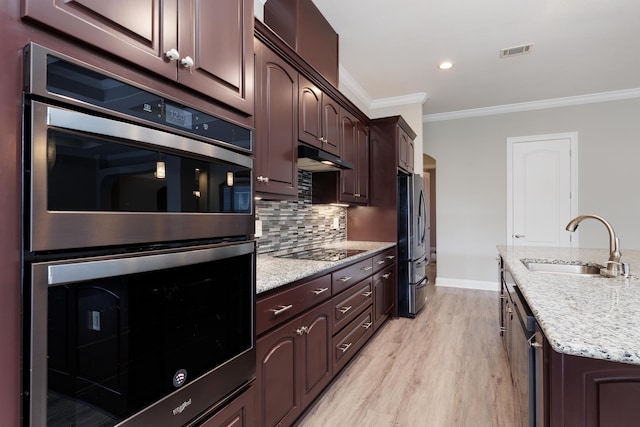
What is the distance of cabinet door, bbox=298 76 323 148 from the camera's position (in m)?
2.28

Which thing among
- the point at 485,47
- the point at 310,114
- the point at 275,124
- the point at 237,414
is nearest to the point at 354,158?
the point at 310,114

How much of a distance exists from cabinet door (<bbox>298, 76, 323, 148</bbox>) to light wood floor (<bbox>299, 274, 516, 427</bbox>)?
177 cm

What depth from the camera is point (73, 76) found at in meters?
0.71

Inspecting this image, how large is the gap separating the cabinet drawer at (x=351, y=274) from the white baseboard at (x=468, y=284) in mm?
2945

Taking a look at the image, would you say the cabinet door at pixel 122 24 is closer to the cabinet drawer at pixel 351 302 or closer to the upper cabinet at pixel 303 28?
the upper cabinet at pixel 303 28

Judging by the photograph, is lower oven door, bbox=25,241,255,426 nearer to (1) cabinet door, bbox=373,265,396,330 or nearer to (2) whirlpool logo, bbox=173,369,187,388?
(2) whirlpool logo, bbox=173,369,187,388

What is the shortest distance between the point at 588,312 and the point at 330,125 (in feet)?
6.96

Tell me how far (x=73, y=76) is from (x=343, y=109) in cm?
252

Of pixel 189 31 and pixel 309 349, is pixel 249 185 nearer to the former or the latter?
pixel 189 31

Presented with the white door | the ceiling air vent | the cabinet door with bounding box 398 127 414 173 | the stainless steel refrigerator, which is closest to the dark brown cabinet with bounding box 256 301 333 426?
the stainless steel refrigerator

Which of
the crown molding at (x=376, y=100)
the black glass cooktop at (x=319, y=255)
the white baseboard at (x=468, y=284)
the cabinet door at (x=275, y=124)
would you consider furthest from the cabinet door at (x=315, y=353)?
the white baseboard at (x=468, y=284)

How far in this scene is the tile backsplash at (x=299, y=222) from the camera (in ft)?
8.17

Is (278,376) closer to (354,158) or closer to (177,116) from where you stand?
(177,116)

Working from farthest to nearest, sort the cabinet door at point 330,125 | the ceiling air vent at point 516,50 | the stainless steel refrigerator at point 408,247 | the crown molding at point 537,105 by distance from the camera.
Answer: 1. the crown molding at point 537,105
2. the stainless steel refrigerator at point 408,247
3. the ceiling air vent at point 516,50
4. the cabinet door at point 330,125
